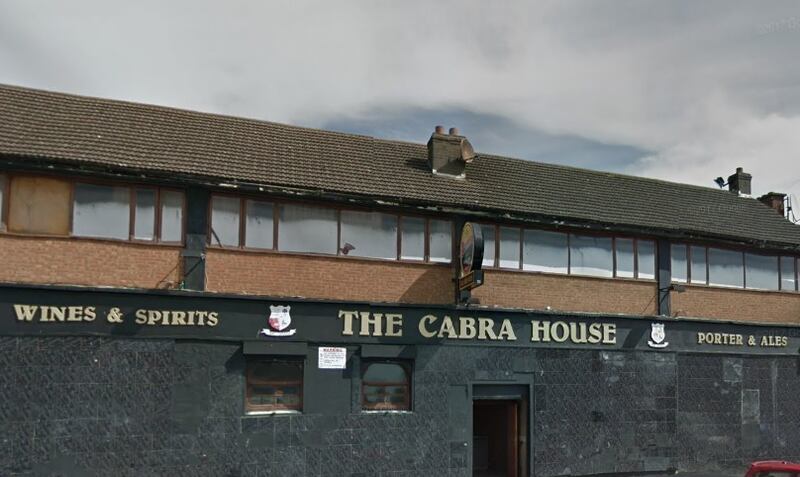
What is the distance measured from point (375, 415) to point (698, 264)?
386 inches

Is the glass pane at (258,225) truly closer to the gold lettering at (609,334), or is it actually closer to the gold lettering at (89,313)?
the gold lettering at (89,313)

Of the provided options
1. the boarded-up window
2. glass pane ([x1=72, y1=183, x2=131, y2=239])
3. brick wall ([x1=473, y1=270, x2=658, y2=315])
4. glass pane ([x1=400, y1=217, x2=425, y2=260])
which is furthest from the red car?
the boarded-up window

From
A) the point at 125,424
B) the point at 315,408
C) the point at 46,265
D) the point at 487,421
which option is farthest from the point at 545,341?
the point at 46,265

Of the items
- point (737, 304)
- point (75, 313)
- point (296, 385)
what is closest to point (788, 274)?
point (737, 304)

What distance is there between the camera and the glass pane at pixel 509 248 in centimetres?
1603

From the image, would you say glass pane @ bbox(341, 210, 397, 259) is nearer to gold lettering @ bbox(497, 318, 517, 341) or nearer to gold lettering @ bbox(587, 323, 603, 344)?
gold lettering @ bbox(497, 318, 517, 341)

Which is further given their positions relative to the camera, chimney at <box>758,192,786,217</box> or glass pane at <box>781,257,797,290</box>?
chimney at <box>758,192,786,217</box>

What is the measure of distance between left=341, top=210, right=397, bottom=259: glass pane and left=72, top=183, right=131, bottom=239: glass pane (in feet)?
14.4

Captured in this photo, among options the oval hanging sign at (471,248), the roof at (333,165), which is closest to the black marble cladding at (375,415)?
the oval hanging sign at (471,248)

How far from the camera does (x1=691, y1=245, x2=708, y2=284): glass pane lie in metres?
18.2

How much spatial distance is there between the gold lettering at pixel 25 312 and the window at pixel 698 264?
50.5 feet

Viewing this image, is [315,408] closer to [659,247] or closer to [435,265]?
[435,265]

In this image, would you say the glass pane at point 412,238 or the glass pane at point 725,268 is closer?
the glass pane at point 412,238

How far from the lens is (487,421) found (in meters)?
17.2
